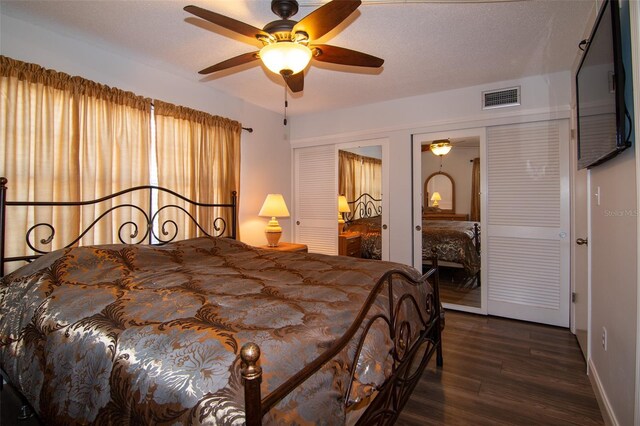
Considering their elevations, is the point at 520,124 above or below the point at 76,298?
above

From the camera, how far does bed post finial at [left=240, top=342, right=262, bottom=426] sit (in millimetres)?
713

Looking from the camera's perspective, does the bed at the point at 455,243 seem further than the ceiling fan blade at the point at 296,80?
Yes

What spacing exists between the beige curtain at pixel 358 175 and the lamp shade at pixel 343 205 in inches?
2.1

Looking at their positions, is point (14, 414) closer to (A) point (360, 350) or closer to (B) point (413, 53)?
(A) point (360, 350)

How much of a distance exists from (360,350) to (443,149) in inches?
124

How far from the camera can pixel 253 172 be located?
166 inches

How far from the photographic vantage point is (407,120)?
4.00m

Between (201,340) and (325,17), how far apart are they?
1597 millimetres

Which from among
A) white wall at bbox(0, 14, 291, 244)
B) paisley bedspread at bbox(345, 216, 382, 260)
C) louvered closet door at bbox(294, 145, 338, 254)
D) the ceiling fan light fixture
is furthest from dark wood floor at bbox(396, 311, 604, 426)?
white wall at bbox(0, 14, 291, 244)

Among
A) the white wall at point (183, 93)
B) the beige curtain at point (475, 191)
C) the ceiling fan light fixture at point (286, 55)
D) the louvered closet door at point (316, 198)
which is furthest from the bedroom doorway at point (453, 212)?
the ceiling fan light fixture at point (286, 55)

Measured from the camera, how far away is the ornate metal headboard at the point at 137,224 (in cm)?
207

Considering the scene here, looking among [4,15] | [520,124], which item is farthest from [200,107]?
[520,124]

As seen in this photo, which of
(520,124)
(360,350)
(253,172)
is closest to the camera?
(360,350)

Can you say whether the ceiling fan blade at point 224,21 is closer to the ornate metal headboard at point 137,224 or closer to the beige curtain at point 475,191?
the ornate metal headboard at point 137,224
